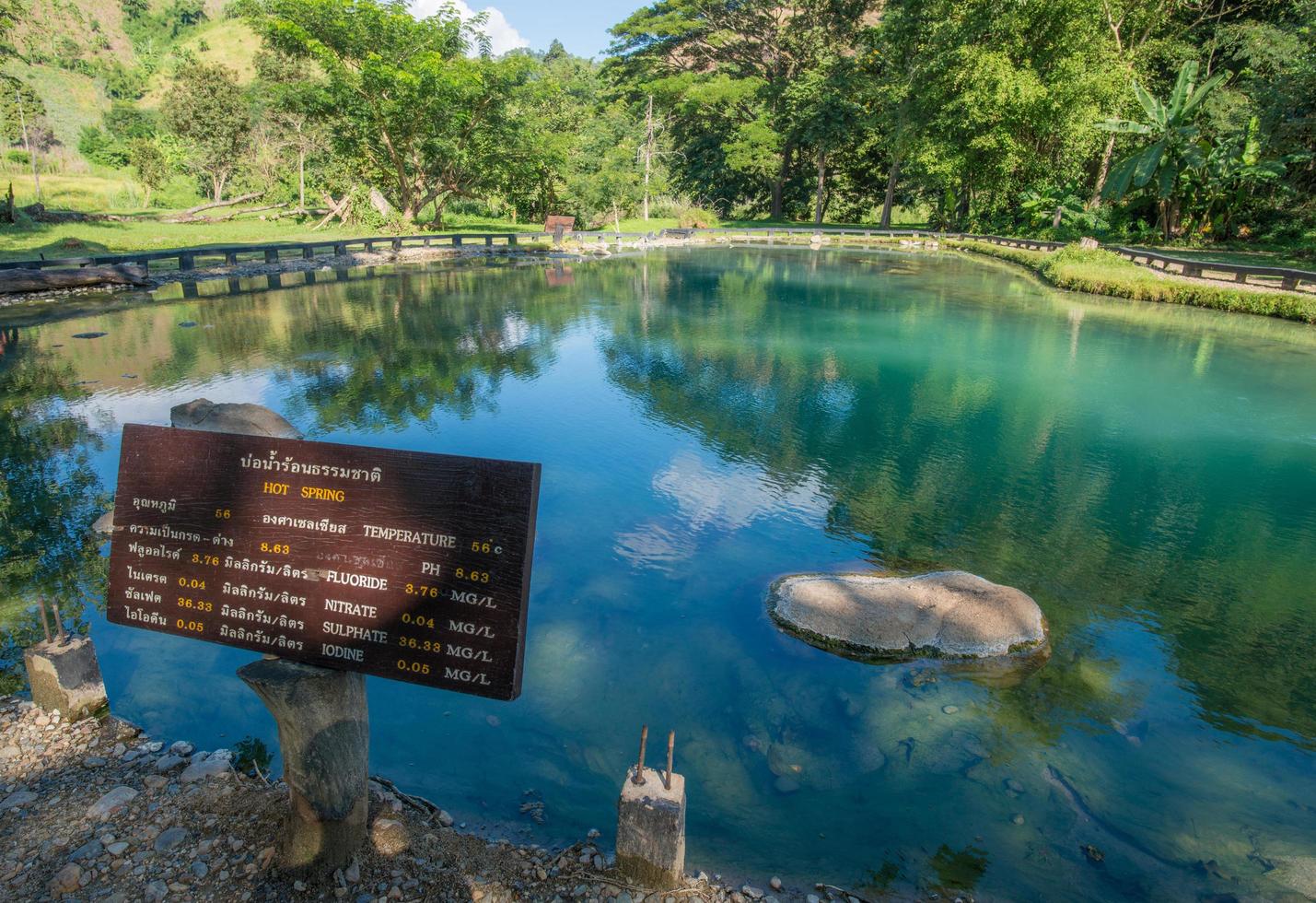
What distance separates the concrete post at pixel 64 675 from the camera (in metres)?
4.46

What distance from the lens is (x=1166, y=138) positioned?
30.5 metres

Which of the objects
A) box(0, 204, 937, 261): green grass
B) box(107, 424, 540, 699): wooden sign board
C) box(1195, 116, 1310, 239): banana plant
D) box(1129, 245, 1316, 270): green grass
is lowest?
box(107, 424, 540, 699): wooden sign board

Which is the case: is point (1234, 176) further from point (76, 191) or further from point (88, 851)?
point (76, 191)

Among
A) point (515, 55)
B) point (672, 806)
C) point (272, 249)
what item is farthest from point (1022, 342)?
point (515, 55)

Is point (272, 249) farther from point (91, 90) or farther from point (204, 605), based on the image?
point (91, 90)

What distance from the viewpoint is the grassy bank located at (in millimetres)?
20656

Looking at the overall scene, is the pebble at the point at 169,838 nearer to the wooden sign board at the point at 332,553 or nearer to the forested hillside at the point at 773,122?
the wooden sign board at the point at 332,553

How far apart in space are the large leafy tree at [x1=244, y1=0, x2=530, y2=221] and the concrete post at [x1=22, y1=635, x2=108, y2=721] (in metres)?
32.8

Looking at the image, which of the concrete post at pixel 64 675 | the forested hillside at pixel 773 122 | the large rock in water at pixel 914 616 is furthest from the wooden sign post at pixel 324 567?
the forested hillside at pixel 773 122

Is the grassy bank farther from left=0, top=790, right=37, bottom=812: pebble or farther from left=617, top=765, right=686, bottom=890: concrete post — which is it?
left=0, top=790, right=37, bottom=812: pebble

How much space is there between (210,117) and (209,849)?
49254mm

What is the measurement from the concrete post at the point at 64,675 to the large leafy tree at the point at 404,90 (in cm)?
3282

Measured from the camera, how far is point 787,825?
4.46 m

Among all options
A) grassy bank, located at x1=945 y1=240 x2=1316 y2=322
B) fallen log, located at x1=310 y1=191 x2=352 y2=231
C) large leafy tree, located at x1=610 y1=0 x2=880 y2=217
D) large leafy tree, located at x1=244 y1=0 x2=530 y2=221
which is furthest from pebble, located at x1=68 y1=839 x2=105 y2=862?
large leafy tree, located at x1=610 y1=0 x2=880 y2=217
